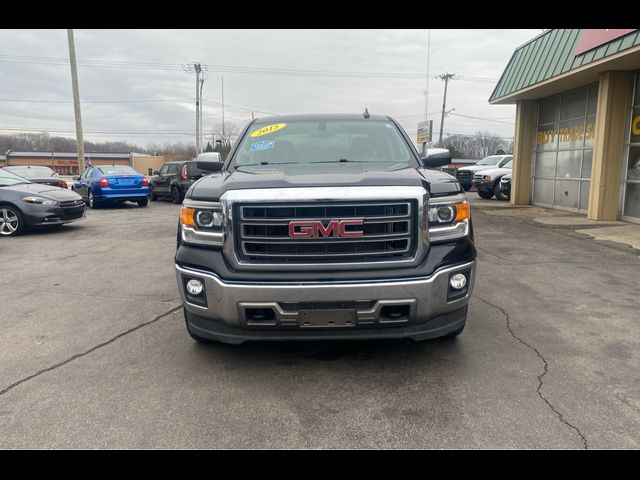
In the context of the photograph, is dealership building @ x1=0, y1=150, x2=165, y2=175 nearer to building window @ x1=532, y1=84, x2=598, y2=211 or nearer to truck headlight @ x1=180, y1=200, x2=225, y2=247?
building window @ x1=532, y1=84, x2=598, y2=211

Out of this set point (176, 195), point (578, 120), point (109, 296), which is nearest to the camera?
point (109, 296)

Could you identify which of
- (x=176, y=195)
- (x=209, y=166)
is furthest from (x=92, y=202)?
(x=209, y=166)

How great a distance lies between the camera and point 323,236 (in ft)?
10.1

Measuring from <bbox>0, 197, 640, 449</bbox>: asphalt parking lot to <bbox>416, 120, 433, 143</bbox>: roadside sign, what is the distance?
15214 mm

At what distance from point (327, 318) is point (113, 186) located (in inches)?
580

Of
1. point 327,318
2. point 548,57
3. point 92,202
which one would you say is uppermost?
point 548,57

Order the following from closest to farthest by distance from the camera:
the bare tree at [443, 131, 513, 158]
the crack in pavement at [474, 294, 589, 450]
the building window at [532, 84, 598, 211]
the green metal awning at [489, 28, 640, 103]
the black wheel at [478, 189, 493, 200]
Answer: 1. the crack in pavement at [474, 294, 589, 450]
2. the green metal awning at [489, 28, 640, 103]
3. the building window at [532, 84, 598, 211]
4. the black wheel at [478, 189, 493, 200]
5. the bare tree at [443, 131, 513, 158]

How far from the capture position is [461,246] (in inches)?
126

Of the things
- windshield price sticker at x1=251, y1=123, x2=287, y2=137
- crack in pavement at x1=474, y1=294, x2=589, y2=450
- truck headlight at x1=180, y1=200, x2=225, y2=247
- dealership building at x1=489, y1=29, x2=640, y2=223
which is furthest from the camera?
dealership building at x1=489, y1=29, x2=640, y2=223

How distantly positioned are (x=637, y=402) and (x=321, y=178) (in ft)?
7.93

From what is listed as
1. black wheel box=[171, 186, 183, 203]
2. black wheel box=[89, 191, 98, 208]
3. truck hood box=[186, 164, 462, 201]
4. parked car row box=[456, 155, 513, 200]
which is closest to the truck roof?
truck hood box=[186, 164, 462, 201]

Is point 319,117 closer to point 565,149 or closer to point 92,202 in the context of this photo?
point 565,149

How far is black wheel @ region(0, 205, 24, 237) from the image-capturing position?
970cm

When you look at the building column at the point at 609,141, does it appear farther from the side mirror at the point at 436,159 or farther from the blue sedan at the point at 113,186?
the blue sedan at the point at 113,186
